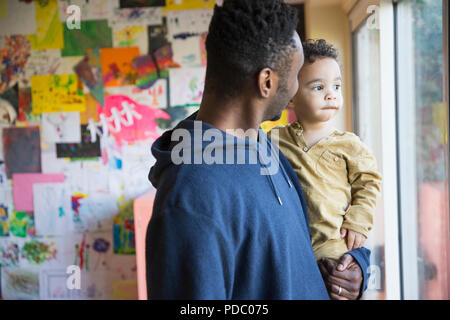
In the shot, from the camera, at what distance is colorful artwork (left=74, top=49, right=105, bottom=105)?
2.61 m

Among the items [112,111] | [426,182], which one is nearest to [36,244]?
[112,111]

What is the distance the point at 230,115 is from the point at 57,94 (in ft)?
7.41

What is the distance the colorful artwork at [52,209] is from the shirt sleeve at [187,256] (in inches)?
90.5

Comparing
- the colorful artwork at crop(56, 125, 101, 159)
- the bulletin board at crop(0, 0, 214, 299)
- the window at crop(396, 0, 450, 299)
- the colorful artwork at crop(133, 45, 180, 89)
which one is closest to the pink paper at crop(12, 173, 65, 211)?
the bulletin board at crop(0, 0, 214, 299)

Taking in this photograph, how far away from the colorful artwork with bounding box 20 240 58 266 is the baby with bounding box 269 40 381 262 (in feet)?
7.45

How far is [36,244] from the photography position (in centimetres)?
274

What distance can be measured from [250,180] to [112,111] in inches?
83.2

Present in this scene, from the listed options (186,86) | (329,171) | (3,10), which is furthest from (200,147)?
(3,10)

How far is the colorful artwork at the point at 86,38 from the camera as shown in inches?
102

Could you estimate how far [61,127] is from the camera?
2.66m

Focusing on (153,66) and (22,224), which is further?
(22,224)

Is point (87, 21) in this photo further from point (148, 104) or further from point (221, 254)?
point (221, 254)

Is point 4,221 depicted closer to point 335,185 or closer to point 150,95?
point 150,95

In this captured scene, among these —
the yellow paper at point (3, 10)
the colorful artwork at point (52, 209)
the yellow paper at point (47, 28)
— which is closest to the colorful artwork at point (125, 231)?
the colorful artwork at point (52, 209)
